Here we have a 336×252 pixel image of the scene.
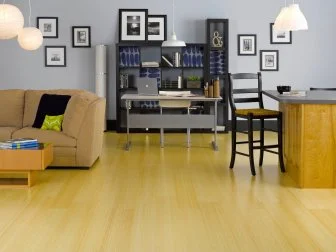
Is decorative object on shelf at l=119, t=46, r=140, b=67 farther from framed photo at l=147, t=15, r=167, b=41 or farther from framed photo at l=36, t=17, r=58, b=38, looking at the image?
framed photo at l=36, t=17, r=58, b=38

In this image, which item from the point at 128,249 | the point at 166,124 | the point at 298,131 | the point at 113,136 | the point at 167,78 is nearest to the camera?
the point at 128,249

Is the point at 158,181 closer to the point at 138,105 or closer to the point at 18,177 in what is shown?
the point at 18,177

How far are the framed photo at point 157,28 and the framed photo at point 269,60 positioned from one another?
178 cm

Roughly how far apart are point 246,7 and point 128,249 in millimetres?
7832

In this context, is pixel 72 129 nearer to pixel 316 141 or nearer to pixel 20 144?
pixel 20 144

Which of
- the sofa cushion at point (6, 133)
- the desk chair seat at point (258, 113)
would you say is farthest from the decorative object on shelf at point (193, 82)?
the sofa cushion at point (6, 133)

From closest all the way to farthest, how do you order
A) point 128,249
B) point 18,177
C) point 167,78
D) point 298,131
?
1. point 128,249
2. point 298,131
3. point 18,177
4. point 167,78

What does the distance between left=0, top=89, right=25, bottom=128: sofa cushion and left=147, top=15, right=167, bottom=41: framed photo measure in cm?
363

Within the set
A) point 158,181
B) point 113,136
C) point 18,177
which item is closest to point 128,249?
point 158,181

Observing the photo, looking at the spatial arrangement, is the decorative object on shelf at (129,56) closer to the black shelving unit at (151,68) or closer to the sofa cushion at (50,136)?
the black shelving unit at (151,68)

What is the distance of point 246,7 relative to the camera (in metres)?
11.2

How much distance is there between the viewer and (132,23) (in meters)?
11.2

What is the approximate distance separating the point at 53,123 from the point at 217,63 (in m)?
4.40

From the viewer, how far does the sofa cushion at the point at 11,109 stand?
314 inches
